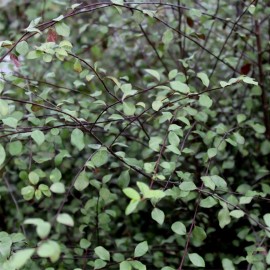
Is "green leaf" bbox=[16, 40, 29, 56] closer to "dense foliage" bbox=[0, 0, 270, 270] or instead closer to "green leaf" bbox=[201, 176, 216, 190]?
"dense foliage" bbox=[0, 0, 270, 270]

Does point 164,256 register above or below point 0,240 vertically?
below

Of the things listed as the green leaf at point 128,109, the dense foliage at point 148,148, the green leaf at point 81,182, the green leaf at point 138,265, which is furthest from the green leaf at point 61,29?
the green leaf at point 138,265

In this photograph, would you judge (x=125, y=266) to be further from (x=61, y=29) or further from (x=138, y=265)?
(x=61, y=29)

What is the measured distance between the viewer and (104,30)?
1.66 m

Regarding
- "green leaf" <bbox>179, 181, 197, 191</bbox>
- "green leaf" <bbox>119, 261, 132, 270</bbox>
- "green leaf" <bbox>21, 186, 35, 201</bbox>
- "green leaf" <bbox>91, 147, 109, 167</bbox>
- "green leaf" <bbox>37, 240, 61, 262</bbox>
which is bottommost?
"green leaf" <bbox>119, 261, 132, 270</bbox>

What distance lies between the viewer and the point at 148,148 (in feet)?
5.09

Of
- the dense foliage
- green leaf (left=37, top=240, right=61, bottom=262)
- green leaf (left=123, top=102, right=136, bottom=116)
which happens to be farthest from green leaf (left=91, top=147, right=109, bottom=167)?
green leaf (left=37, top=240, right=61, bottom=262)

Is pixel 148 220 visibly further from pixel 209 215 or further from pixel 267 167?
pixel 267 167

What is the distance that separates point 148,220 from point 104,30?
0.74 m

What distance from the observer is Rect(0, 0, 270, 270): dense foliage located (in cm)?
111

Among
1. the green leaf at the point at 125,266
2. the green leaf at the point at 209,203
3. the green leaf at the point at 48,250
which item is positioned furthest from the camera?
the green leaf at the point at 209,203

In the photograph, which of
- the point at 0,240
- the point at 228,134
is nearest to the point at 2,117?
the point at 0,240

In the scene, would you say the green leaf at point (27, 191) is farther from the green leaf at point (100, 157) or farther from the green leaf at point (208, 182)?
the green leaf at point (208, 182)

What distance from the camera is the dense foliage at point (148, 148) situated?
3.66 feet
